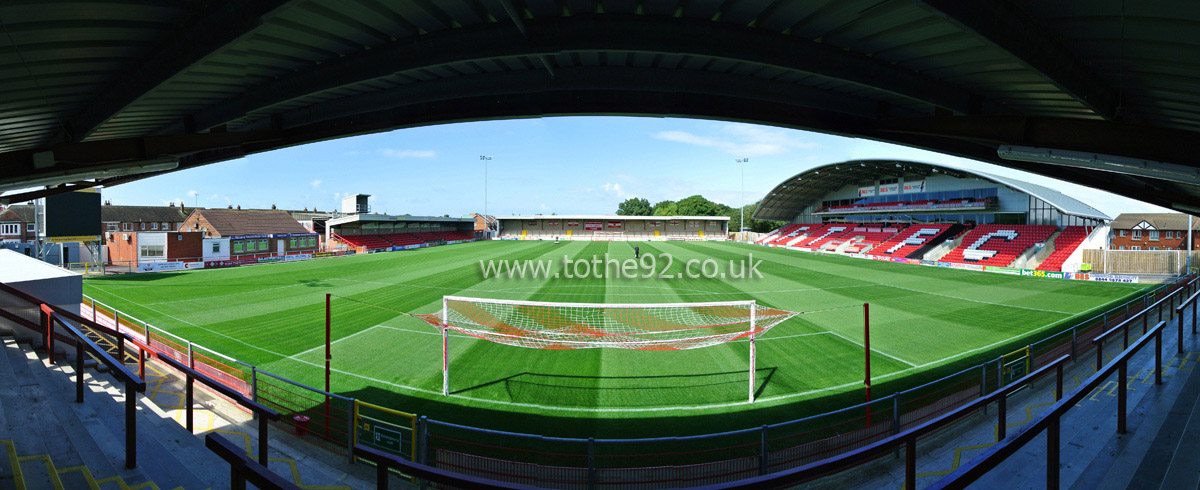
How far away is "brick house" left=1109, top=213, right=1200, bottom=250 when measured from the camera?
5159 centimetres

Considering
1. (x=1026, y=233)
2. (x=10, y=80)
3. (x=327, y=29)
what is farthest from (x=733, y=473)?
(x=1026, y=233)

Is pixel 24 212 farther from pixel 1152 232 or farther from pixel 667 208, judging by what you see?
pixel 1152 232

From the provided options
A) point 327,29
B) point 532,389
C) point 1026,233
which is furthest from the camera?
point 1026,233

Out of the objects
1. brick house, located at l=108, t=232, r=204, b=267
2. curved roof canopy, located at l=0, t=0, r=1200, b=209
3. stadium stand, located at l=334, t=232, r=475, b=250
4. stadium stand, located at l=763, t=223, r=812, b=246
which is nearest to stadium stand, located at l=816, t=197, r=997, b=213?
stadium stand, located at l=763, t=223, r=812, b=246

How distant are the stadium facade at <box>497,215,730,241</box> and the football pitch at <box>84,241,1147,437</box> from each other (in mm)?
55972

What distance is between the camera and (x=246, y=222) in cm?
4028

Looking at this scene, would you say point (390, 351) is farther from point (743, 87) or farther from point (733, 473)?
point (743, 87)

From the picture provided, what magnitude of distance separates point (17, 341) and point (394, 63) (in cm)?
981

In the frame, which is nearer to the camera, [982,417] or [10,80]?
[10,80]

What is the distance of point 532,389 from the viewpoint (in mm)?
9000

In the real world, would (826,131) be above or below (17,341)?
above

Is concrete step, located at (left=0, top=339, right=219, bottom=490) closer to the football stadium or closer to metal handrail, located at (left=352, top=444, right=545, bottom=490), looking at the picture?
the football stadium

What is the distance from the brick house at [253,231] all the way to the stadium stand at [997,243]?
195 ft

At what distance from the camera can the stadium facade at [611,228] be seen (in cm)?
8056
